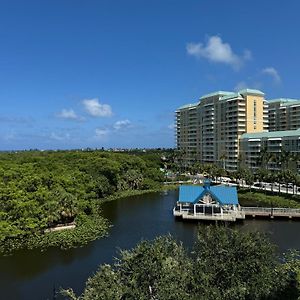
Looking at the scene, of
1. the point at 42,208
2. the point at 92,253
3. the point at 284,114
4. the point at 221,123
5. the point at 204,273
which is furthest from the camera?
the point at 284,114

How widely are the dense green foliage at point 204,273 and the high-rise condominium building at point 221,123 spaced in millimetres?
Result: 99878

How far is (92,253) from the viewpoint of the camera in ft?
131

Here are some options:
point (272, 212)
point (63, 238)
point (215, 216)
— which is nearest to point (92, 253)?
point (63, 238)

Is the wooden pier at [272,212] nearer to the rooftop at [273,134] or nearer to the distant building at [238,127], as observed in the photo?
the distant building at [238,127]

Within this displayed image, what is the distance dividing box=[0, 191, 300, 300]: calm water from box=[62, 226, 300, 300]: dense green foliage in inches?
527

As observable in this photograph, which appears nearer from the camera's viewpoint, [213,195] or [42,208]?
[42,208]

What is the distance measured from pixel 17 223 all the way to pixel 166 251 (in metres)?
28.9

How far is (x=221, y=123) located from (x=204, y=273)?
11829 cm

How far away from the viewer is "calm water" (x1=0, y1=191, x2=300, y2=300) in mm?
32094

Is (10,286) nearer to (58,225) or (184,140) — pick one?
(58,225)

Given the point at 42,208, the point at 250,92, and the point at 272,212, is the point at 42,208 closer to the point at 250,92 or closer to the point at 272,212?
the point at 272,212

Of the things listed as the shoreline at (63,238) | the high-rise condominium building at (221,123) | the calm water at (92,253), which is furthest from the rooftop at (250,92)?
the shoreline at (63,238)

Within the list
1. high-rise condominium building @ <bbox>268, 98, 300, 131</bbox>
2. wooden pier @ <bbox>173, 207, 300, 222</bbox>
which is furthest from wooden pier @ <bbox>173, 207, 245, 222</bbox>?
high-rise condominium building @ <bbox>268, 98, 300, 131</bbox>

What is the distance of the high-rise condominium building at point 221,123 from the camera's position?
Result: 125 m
